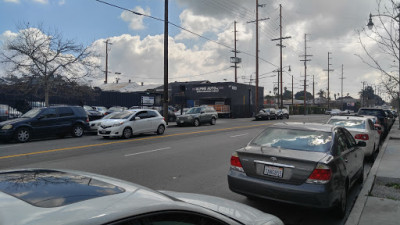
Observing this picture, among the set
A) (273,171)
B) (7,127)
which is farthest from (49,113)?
(273,171)

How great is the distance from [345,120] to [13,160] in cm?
1066

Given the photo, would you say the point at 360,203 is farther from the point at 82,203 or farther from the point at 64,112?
the point at 64,112

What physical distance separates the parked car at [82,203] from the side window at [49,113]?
1435 cm

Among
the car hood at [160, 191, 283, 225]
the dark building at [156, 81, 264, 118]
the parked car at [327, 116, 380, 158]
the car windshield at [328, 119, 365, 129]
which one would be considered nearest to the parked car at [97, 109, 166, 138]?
the parked car at [327, 116, 380, 158]

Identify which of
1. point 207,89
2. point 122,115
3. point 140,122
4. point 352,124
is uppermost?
point 207,89

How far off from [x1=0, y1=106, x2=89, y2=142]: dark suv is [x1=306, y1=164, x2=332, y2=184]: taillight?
1365 centimetres

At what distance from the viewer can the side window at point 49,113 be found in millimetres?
15544

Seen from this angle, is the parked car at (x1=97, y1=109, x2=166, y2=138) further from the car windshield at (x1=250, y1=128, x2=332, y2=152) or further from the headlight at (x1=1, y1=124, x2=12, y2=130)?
the car windshield at (x1=250, y1=128, x2=332, y2=152)

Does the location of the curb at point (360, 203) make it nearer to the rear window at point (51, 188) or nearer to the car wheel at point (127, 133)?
the rear window at point (51, 188)

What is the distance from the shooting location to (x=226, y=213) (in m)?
2.74

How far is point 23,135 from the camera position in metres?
14.6

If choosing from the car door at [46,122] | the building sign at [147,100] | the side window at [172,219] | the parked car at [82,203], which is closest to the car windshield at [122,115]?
the car door at [46,122]

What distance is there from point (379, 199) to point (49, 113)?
14.6m

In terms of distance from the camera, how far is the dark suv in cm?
1425
